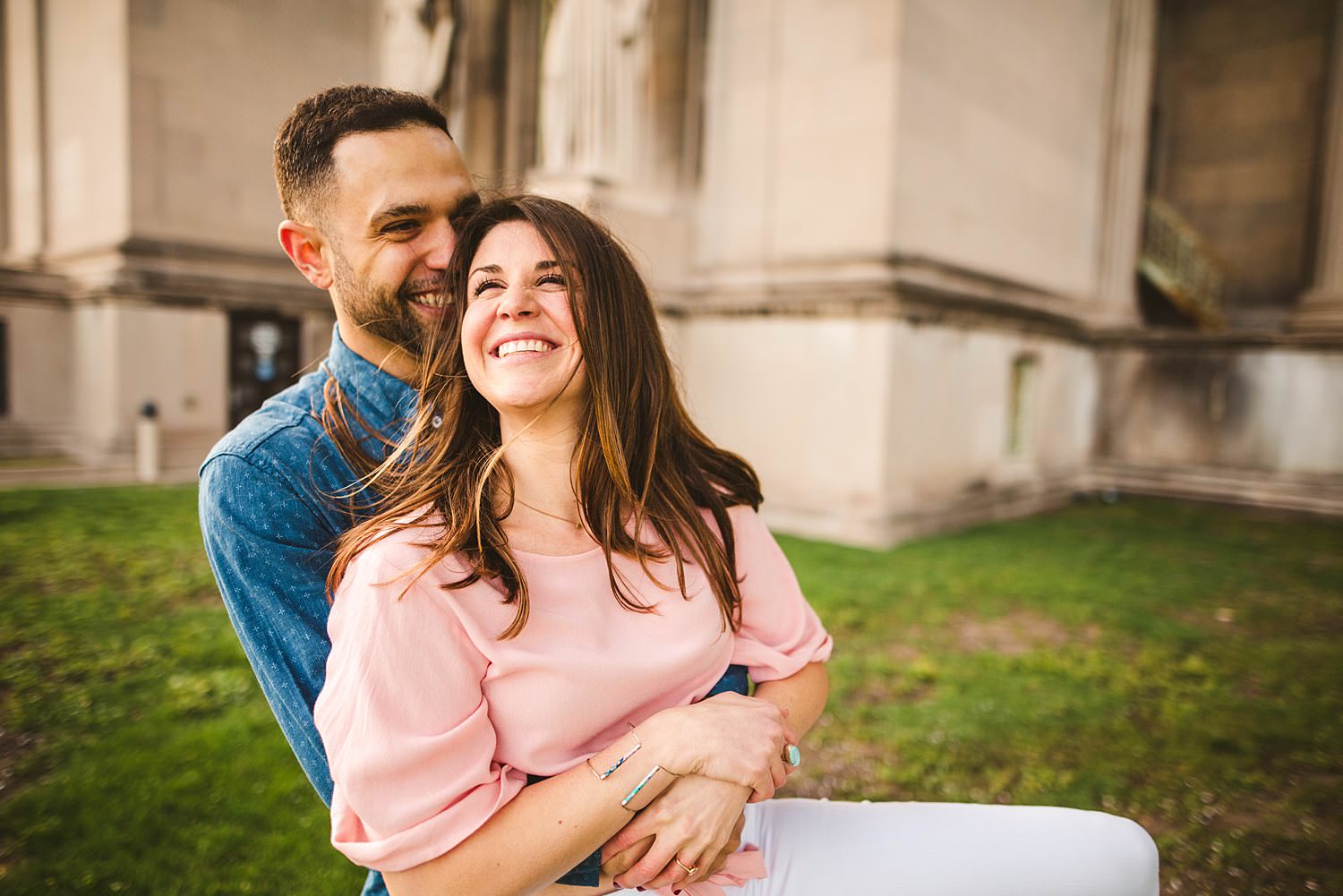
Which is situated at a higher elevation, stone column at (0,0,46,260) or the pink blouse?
stone column at (0,0,46,260)

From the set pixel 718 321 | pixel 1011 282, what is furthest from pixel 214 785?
pixel 1011 282

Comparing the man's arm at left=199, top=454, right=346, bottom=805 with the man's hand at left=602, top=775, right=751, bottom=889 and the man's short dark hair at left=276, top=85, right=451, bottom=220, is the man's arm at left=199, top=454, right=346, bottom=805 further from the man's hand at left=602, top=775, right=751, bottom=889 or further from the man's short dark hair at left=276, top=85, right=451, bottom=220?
the man's short dark hair at left=276, top=85, right=451, bottom=220

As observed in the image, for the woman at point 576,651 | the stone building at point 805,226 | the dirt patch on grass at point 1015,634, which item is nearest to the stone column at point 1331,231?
the stone building at point 805,226

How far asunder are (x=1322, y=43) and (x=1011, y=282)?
9290 millimetres

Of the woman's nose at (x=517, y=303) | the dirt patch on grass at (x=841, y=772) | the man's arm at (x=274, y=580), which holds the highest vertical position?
the woman's nose at (x=517, y=303)

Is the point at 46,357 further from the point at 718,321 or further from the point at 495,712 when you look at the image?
the point at 495,712

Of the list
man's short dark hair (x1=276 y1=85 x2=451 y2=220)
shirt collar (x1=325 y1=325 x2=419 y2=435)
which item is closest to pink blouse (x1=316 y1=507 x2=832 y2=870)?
shirt collar (x1=325 y1=325 x2=419 y2=435)

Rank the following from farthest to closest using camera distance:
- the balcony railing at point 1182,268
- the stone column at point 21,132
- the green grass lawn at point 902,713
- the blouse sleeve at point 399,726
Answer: the balcony railing at point 1182,268 < the stone column at point 21,132 < the green grass lawn at point 902,713 < the blouse sleeve at point 399,726

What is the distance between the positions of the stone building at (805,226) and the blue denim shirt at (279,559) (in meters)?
5.74

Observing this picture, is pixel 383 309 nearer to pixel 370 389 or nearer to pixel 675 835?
pixel 370 389

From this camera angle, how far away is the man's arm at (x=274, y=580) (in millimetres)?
1532

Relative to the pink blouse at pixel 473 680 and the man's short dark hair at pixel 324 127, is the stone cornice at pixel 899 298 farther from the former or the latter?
the pink blouse at pixel 473 680

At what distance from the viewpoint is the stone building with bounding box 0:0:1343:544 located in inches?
336

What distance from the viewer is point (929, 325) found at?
856 cm
